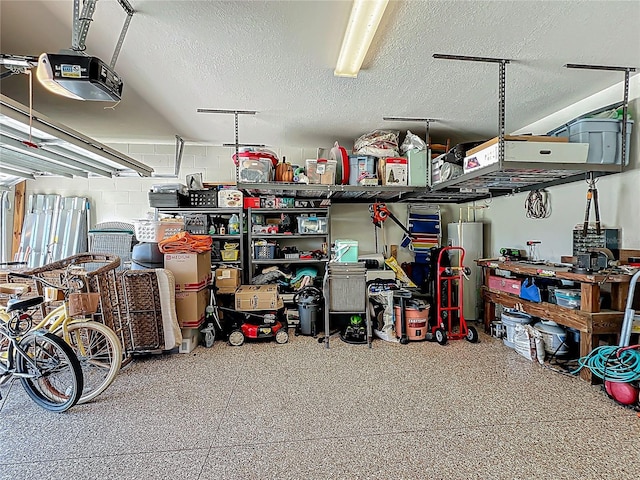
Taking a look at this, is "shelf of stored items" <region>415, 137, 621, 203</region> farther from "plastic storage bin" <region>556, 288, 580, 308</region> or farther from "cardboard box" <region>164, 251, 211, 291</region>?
"cardboard box" <region>164, 251, 211, 291</region>

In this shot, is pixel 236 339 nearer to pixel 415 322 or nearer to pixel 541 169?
pixel 415 322

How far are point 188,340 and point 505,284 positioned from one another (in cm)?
387

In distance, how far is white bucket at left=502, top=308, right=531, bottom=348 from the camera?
3.67 meters

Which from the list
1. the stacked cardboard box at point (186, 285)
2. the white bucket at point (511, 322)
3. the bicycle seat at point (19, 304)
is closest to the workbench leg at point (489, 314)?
the white bucket at point (511, 322)

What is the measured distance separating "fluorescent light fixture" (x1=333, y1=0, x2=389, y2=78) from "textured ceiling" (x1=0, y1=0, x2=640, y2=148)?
75mm

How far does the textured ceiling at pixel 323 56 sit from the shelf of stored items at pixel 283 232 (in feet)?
4.25

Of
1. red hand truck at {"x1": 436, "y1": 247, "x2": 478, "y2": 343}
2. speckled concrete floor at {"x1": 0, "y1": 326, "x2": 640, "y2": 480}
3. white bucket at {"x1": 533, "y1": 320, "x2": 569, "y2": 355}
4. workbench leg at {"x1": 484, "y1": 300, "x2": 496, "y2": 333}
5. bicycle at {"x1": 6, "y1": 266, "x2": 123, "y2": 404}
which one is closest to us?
speckled concrete floor at {"x1": 0, "y1": 326, "x2": 640, "y2": 480}

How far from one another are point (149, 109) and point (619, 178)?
4.94 metres

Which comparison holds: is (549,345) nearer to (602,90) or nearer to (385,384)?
(385,384)

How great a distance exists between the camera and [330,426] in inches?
88.4

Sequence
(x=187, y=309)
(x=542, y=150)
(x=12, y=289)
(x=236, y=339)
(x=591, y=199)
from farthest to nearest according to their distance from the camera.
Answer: (x=236, y=339)
(x=187, y=309)
(x=591, y=199)
(x=542, y=150)
(x=12, y=289)

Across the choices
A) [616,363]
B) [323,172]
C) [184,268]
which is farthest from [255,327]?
[616,363]

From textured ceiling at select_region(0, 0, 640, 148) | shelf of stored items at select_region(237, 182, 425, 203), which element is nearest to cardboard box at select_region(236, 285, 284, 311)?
shelf of stored items at select_region(237, 182, 425, 203)

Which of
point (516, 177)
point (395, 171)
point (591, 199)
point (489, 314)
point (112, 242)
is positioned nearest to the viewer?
point (591, 199)
